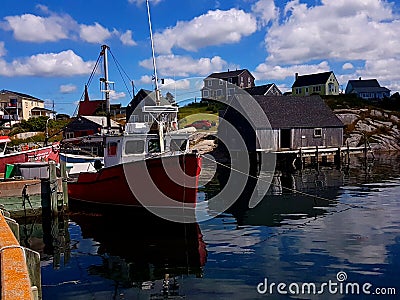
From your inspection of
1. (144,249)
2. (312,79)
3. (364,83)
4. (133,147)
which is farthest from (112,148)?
(364,83)

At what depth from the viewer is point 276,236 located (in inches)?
558

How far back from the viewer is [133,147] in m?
19.0

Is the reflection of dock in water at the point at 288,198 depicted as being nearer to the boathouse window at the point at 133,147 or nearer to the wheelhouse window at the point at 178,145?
the wheelhouse window at the point at 178,145

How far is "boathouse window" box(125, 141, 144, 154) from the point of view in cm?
1889

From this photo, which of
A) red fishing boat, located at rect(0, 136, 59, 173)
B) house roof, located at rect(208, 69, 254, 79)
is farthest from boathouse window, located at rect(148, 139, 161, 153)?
house roof, located at rect(208, 69, 254, 79)

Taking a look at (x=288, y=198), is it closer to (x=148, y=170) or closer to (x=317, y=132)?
(x=148, y=170)

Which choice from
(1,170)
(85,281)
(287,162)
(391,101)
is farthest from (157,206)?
(391,101)

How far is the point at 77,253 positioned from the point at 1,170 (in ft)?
50.7

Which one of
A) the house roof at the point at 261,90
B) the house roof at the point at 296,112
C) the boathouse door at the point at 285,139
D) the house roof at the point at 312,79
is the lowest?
the boathouse door at the point at 285,139

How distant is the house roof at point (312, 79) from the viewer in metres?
88.1

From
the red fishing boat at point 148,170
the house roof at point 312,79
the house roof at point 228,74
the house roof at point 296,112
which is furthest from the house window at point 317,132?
the house roof at point 312,79

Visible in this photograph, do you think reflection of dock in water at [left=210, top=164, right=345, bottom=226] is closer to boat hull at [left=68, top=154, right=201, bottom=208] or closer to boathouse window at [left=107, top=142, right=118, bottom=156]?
boat hull at [left=68, top=154, right=201, bottom=208]

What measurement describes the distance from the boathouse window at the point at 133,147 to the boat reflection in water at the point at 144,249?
2.83 m

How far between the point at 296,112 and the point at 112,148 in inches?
1216
